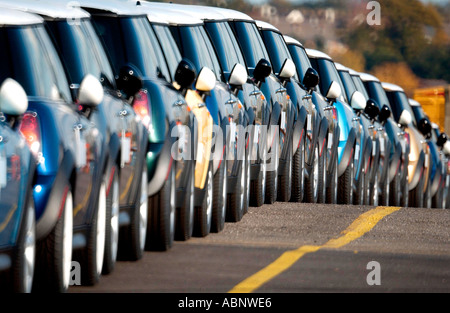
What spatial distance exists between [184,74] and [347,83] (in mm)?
13815

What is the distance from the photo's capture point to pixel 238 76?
1655cm

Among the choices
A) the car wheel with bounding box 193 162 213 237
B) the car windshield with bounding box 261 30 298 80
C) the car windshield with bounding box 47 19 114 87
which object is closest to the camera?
the car windshield with bounding box 47 19 114 87

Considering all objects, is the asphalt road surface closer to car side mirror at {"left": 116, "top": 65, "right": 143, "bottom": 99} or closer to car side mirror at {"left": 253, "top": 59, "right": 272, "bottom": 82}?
car side mirror at {"left": 116, "top": 65, "right": 143, "bottom": 99}

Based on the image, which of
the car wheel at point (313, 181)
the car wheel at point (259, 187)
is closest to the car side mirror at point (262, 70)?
the car wheel at point (259, 187)

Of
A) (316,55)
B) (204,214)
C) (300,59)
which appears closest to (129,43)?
(204,214)

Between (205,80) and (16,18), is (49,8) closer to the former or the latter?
(16,18)

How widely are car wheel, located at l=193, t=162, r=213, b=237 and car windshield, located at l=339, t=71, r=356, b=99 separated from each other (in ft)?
41.5

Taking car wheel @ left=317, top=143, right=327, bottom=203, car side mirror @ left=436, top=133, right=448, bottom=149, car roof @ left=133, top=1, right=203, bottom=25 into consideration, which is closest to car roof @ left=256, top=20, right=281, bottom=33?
car wheel @ left=317, top=143, right=327, bottom=203

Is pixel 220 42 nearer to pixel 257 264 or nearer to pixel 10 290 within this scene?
pixel 257 264

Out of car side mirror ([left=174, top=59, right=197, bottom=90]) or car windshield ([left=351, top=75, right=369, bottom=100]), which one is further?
car windshield ([left=351, top=75, right=369, bottom=100])

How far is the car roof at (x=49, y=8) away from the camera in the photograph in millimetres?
11656

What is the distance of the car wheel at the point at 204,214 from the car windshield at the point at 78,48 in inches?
95.6

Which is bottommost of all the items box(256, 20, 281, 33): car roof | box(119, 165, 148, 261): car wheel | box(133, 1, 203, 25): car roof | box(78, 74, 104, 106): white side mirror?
box(119, 165, 148, 261): car wheel

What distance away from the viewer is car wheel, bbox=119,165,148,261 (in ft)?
40.9
